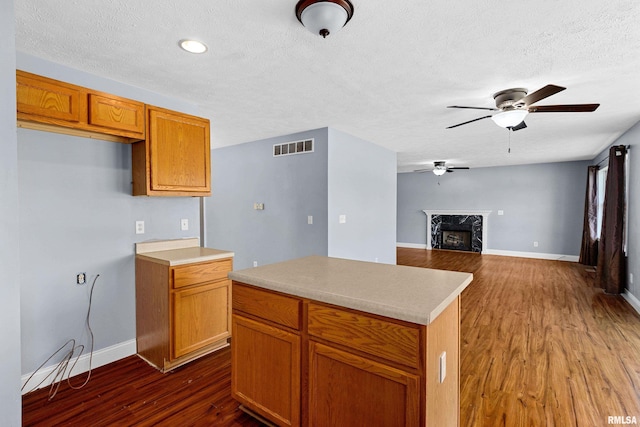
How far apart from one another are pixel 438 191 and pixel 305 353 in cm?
837

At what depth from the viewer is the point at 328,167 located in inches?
160

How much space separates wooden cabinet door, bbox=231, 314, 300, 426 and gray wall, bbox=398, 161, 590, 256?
8090mm

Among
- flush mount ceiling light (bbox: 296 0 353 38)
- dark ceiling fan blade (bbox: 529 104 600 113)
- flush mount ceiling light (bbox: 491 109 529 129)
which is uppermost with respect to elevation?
flush mount ceiling light (bbox: 296 0 353 38)

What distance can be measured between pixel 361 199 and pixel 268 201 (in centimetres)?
145

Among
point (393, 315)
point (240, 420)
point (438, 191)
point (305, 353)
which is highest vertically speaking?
point (438, 191)

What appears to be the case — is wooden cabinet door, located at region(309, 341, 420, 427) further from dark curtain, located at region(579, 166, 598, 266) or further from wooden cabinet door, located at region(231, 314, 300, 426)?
dark curtain, located at region(579, 166, 598, 266)

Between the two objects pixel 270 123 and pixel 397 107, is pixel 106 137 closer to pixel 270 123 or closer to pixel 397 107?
pixel 270 123

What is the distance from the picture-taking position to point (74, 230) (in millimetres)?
2416

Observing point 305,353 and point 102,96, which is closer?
point 305,353

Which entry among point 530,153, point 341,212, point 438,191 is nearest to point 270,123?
point 341,212

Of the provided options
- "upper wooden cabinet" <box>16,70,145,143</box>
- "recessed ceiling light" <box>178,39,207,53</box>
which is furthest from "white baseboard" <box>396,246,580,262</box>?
"upper wooden cabinet" <box>16,70,145,143</box>

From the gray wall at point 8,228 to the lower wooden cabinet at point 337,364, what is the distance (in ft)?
3.19

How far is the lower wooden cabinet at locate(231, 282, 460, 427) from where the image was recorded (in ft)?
4.01

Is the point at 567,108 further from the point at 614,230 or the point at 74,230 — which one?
the point at 74,230
